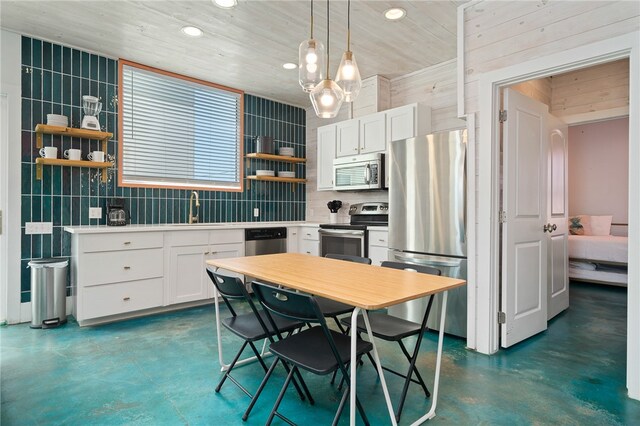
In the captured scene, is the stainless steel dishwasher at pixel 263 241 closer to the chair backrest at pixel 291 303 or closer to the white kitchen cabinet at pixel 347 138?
the white kitchen cabinet at pixel 347 138

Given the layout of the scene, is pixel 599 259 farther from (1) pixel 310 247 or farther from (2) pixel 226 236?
(2) pixel 226 236

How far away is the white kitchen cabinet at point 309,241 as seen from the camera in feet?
15.4

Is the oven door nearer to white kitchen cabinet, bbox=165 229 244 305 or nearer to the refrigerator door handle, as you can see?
the refrigerator door handle

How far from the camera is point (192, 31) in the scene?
3.33 meters

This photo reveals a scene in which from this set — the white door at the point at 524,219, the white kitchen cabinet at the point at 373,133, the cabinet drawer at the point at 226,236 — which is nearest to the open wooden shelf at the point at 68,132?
the cabinet drawer at the point at 226,236

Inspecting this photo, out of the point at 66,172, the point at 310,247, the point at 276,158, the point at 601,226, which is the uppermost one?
the point at 276,158

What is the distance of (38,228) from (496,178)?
430 cm

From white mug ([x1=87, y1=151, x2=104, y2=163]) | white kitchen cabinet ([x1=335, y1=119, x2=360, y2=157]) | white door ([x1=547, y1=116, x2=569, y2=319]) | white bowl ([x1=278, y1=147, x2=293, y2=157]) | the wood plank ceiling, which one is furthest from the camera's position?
white bowl ([x1=278, y1=147, x2=293, y2=157])

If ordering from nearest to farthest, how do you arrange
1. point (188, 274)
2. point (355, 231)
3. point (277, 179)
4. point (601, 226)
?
point (188, 274) < point (355, 231) < point (277, 179) < point (601, 226)

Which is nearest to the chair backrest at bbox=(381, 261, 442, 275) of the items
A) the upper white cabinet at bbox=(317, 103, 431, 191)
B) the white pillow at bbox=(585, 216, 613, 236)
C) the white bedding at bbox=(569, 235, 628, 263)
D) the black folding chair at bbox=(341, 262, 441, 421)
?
the black folding chair at bbox=(341, 262, 441, 421)

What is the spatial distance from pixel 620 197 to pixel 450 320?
4.86 meters

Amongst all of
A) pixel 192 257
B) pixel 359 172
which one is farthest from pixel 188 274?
pixel 359 172

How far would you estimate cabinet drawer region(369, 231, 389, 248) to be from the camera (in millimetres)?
3807

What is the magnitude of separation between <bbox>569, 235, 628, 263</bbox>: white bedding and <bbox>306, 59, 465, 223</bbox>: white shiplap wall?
3.08m
